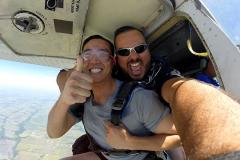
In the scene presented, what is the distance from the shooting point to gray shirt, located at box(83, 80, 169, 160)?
242cm

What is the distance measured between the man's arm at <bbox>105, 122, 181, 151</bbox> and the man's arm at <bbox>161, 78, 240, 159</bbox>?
28.8 inches

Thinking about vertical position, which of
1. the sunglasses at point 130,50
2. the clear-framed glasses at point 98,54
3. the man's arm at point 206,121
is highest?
the man's arm at point 206,121

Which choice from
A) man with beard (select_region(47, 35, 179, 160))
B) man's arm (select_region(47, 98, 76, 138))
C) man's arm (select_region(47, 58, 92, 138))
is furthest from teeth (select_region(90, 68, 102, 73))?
man's arm (select_region(47, 98, 76, 138))

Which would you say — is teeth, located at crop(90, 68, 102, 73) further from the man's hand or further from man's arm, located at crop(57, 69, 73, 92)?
man's arm, located at crop(57, 69, 73, 92)

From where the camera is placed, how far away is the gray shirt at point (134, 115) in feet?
7.95

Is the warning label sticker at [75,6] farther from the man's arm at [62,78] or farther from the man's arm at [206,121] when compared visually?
the man's arm at [206,121]

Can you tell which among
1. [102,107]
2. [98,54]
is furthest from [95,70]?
[102,107]

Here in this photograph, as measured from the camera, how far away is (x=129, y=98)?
247 cm

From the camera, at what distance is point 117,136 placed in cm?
244

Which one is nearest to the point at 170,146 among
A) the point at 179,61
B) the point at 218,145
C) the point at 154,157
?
the point at 154,157

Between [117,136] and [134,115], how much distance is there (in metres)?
Result: 0.18

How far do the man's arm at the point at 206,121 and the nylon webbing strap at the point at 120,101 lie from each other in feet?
2.13

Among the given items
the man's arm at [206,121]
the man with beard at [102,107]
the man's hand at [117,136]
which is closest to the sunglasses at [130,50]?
the man with beard at [102,107]

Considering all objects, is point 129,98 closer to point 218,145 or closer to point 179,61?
point 179,61
